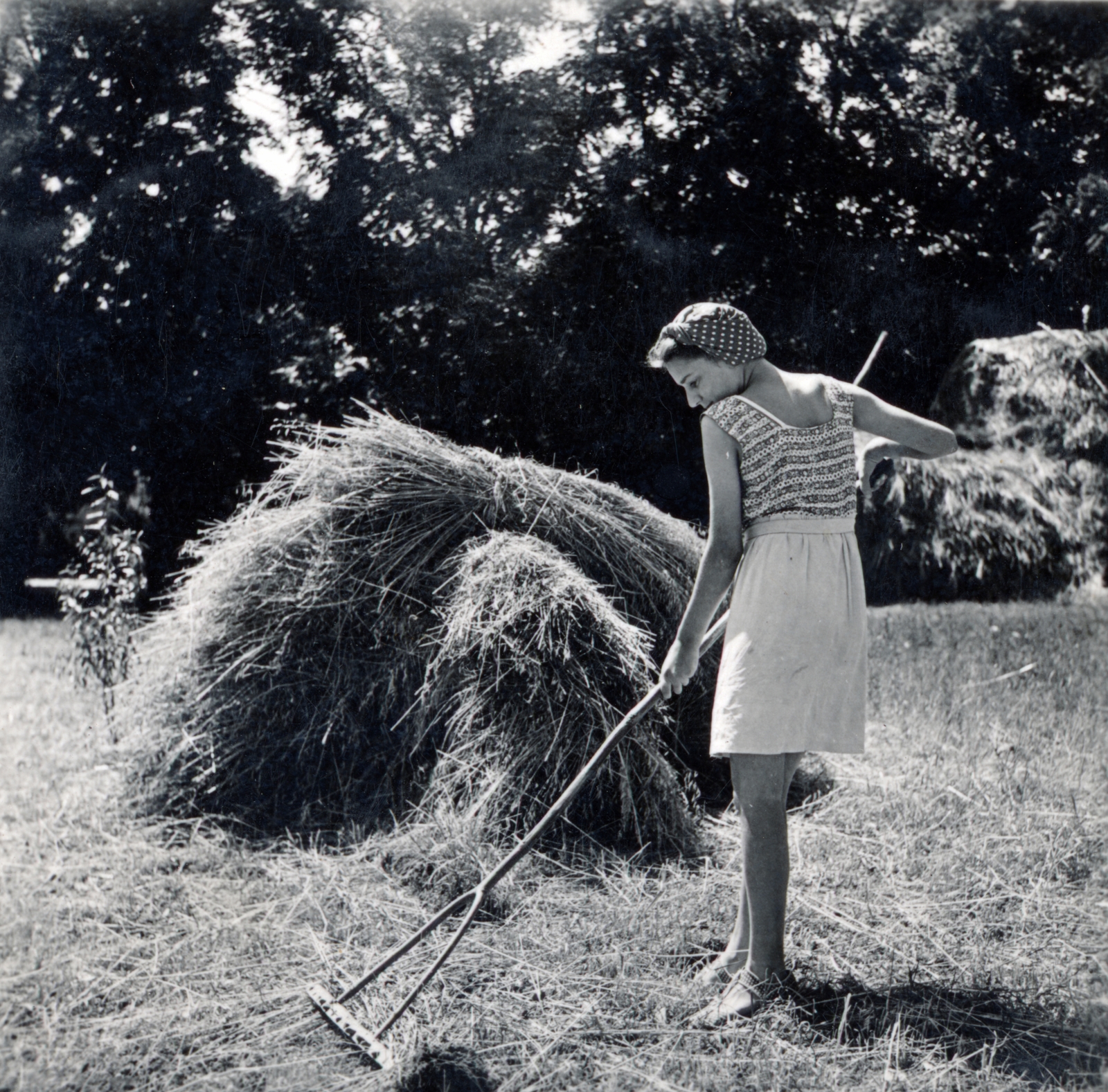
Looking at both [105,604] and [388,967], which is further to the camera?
[105,604]

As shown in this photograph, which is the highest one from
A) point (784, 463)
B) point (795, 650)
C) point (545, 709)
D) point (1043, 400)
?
point (1043, 400)

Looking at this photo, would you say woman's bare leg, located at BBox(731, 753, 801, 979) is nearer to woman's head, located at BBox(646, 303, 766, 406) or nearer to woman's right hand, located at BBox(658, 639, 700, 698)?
woman's right hand, located at BBox(658, 639, 700, 698)

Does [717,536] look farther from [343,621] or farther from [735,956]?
[343,621]

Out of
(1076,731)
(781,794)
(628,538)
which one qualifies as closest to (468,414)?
(628,538)

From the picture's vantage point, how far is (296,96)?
5316mm

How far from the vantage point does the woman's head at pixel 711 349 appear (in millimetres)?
2357

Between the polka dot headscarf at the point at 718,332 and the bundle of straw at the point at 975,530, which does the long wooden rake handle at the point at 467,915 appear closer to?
the polka dot headscarf at the point at 718,332

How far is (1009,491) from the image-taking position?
9703mm

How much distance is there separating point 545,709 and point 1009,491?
775 centimetres

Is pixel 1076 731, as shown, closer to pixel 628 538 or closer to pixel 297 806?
pixel 628 538

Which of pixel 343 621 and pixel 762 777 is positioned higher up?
pixel 343 621

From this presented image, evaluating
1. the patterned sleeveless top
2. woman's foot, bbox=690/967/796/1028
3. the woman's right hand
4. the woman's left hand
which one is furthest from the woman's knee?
the woman's left hand

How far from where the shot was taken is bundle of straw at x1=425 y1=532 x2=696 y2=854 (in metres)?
3.36

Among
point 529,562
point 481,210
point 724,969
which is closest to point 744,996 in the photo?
point 724,969
